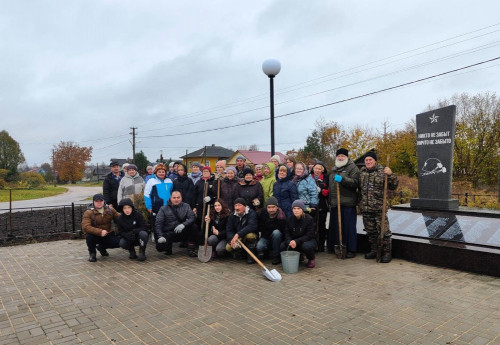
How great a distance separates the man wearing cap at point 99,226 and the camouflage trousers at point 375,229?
14.4ft

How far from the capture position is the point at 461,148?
71.1ft

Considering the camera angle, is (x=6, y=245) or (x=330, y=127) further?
(x=330, y=127)

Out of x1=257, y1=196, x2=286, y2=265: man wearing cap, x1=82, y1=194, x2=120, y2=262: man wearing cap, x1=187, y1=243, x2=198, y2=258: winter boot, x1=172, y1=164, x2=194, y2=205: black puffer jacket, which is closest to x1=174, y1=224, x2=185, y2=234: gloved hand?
x1=187, y1=243, x2=198, y2=258: winter boot

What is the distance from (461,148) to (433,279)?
2017cm

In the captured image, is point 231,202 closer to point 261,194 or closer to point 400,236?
point 261,194

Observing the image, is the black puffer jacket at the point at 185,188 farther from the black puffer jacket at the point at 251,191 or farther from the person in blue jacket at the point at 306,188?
the person in blue jacket at the point at 306,188

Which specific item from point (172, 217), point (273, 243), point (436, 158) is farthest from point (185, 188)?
point (436, 158)

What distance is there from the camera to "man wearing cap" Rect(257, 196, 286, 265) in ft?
18.8

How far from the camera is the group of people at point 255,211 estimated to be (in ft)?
18.9

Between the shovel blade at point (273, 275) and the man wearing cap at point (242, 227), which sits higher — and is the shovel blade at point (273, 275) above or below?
below

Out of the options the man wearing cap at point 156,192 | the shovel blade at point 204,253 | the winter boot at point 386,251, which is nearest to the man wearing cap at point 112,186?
the man wearing cap at point 156,192

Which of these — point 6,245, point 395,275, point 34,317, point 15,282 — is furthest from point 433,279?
point 6,245

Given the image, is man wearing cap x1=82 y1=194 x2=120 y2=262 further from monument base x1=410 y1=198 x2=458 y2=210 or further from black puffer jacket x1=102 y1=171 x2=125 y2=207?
monument base x1=410 y1=198 x2=458 y2=210

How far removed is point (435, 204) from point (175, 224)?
18.9 ft
